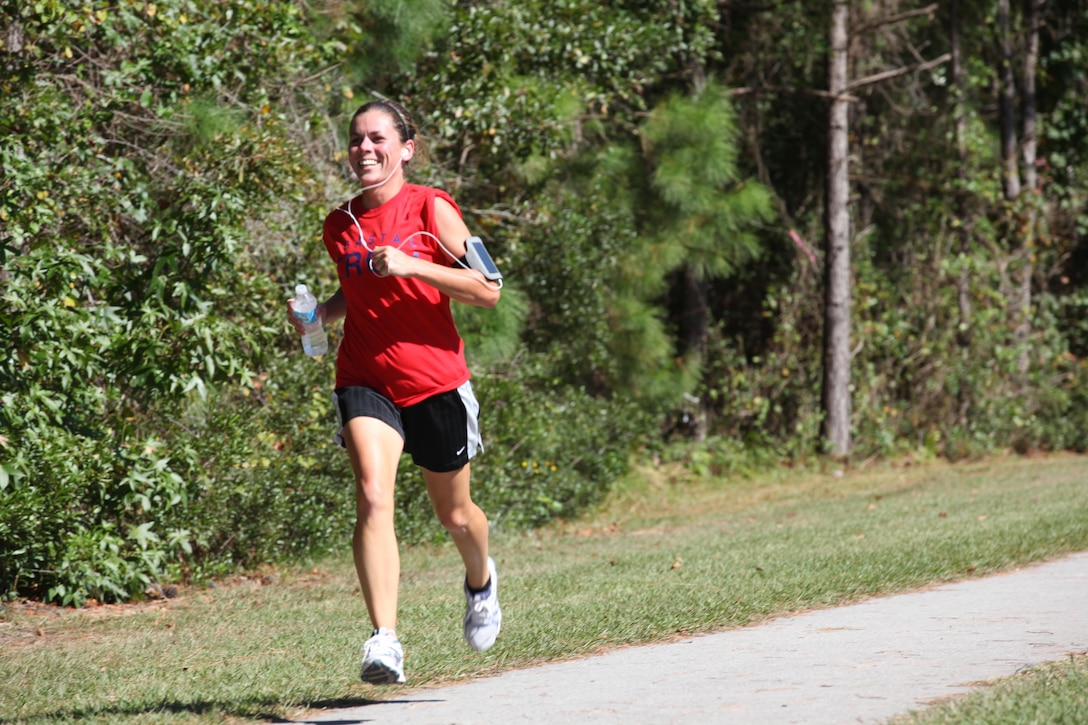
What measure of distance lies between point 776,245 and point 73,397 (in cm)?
1207

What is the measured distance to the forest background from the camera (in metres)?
7.80

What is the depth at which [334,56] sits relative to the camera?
397 inches

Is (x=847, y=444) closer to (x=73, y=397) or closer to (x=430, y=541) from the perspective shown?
(x=430, y=541)

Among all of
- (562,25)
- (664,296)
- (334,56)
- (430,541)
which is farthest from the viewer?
(664,296)

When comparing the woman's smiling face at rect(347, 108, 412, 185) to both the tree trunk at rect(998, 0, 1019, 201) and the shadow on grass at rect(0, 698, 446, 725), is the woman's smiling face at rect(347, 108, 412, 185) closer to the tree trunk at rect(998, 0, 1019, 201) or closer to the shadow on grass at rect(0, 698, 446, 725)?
the shadow on grass at rect(0, 698, 446, 725)

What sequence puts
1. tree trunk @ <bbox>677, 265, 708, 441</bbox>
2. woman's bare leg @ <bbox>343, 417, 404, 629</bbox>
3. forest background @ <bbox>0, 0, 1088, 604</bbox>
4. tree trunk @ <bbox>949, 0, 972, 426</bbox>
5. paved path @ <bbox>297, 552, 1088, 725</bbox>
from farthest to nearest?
tree trunk @ <bbox>949, 0, 972, 426</bbox>, tree trunk @ <bbox>677, 265, 708, 441</bbox>, forest background @ <bbox>0, 0, 1088, 604</bbox>, woman's bare leg @ <bbox>343, 417, 404, 629</bbox>, paved path @ <bbox>297, 552, 1088, 725</bbox>

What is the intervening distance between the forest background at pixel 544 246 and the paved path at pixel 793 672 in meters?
3.51

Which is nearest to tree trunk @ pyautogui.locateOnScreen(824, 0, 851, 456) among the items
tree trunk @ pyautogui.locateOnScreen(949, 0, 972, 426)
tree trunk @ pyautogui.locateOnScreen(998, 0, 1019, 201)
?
tree trunk @ pyautogui.locateOnScreen(949, 0, 972, 426)

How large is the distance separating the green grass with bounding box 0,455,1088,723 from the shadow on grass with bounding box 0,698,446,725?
0.05ft

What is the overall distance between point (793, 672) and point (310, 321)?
2.20 metres

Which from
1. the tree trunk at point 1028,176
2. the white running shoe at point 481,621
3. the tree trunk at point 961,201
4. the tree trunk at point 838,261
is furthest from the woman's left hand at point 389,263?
the tree trunk at point 1028,176

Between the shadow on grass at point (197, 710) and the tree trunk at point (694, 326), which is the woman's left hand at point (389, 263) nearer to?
the shadow on grass at point (197, 710)

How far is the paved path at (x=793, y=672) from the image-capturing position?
13.9 feet

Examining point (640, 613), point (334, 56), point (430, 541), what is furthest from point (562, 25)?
point (640, 613)
